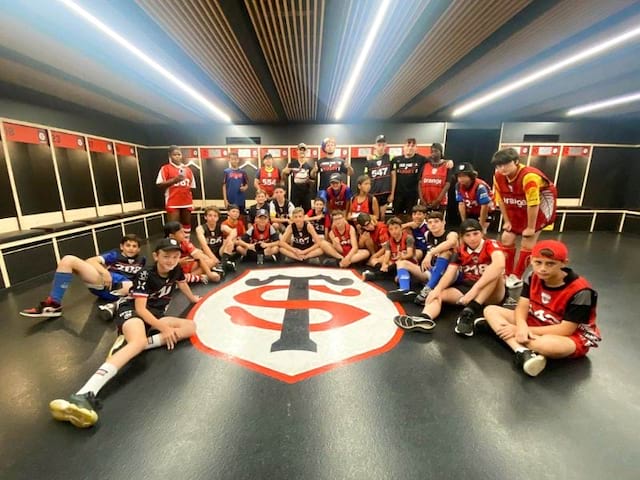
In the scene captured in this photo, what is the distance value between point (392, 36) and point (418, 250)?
A: 2.35 metres

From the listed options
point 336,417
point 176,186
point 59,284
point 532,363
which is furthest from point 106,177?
point 532,363

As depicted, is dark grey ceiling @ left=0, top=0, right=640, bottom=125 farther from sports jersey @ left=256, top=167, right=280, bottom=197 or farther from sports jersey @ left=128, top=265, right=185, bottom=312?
sports jersey @ left=128, top=265, right=185, bottom=312

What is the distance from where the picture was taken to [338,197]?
4168 millimetres

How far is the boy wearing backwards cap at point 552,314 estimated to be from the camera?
160cm

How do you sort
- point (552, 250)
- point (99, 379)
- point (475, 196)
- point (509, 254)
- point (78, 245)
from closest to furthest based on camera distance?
point (99, 379)
point (552, 250)
point (509, 254)
point (475, 196)
point (78, 245)

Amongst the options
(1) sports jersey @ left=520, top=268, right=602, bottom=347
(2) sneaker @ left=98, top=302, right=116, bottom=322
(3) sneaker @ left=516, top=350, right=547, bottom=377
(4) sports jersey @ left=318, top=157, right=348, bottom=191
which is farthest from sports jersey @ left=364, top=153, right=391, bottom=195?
(2) sneaker @ left=98, top=302, right=116, bottom=322

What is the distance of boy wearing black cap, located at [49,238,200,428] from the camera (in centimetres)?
155

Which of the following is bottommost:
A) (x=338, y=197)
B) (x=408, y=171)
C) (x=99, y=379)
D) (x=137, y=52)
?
(x=99, y=379)

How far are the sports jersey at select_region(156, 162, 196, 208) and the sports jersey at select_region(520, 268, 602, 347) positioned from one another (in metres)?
4.41

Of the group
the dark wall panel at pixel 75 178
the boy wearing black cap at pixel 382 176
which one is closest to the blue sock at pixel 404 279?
the boy wearing black cap at pixel 382 176

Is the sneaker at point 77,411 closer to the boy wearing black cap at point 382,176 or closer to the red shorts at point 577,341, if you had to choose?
the red shorts at point 577,341

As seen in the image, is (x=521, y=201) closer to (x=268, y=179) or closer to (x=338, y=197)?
(x=338, y=197)

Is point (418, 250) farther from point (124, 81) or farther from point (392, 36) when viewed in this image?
point (124, 81)

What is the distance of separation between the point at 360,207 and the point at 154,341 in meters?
3.00
